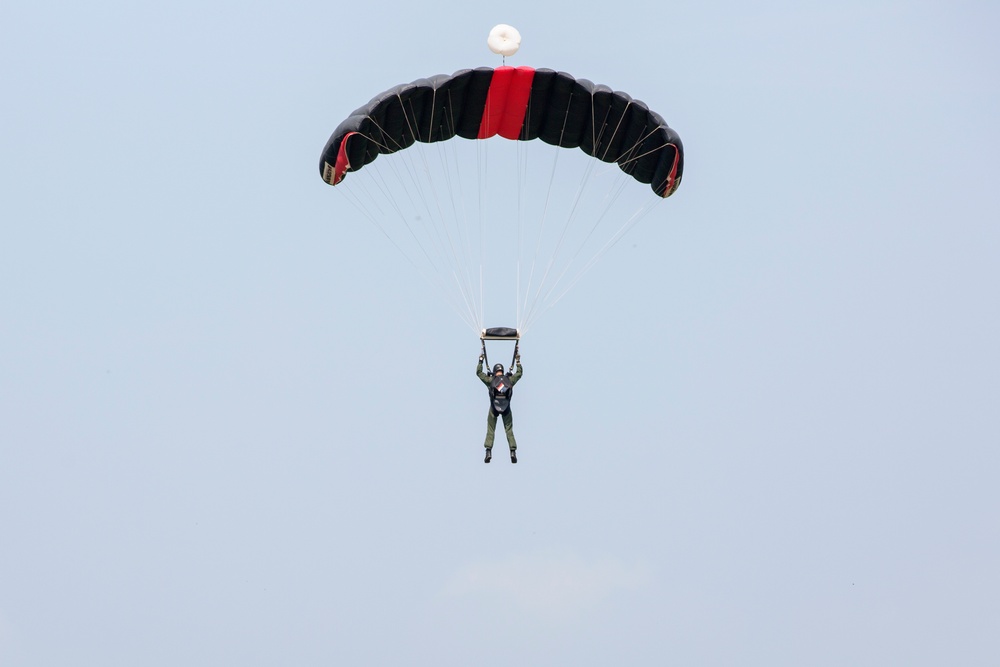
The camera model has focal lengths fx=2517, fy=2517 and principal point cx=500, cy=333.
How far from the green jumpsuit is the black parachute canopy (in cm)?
391

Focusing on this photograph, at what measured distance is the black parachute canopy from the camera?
39.1 meters

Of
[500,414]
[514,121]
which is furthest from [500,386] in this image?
[514,121]

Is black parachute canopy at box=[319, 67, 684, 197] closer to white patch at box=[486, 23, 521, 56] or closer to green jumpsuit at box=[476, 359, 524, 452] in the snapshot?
white patch at box=[486, 23, 521, 56]

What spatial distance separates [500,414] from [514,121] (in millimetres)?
4875

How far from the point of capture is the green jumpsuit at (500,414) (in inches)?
1526

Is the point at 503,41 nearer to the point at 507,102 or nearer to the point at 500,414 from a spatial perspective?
the point at 507,102

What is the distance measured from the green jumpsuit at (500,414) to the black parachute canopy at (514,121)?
12.8ft

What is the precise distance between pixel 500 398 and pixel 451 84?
4980 millimetres

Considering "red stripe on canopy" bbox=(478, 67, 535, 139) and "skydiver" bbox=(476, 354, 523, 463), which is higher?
"red stripe on canopy" bbox=(478, 67, 535, 139)

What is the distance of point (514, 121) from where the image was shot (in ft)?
132

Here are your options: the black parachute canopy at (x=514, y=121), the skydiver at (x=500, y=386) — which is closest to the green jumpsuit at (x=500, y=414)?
the skydiver at (x=500, y=386)

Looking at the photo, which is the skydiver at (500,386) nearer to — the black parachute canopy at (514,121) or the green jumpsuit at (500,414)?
the green jumpsuit at (500,414)

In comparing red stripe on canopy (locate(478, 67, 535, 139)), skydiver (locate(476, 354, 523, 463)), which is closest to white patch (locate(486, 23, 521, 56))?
red stripe on canopy (locate(478, 67, 535, 139))

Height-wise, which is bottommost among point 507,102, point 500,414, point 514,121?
point 500,414
